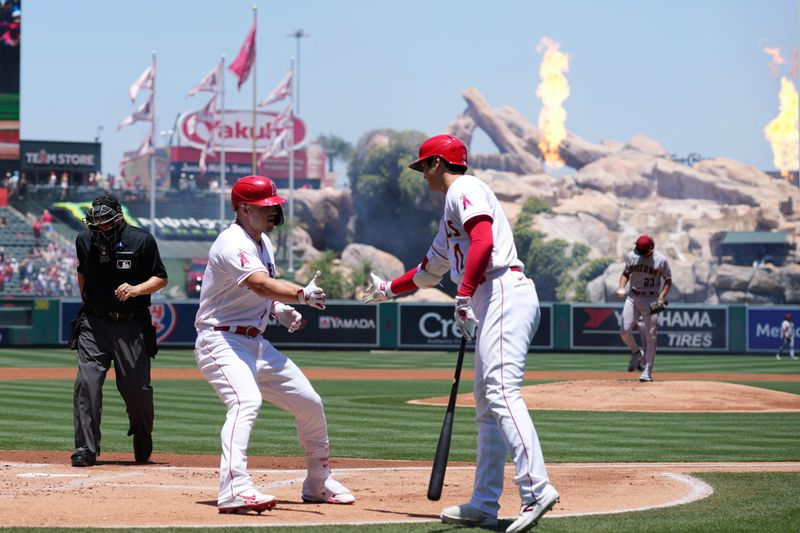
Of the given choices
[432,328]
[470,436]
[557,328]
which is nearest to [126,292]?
[470,436]

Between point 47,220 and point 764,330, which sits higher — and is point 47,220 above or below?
above

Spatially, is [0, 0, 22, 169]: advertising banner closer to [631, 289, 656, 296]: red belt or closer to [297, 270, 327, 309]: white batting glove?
[631, 289, 656, 296]: red belt

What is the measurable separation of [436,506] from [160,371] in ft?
60.5

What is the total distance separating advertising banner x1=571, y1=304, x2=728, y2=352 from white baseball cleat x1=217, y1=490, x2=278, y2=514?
29131 millimetres

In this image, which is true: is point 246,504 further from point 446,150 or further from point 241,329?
point 446,150

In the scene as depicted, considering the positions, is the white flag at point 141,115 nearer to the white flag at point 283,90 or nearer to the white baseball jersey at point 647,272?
the white flag at point 283,90

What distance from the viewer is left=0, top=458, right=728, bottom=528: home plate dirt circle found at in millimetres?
6414

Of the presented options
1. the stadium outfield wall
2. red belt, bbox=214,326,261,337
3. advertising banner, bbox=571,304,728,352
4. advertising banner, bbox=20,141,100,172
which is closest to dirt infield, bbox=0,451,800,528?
red belt, bbox=214,326,261,337

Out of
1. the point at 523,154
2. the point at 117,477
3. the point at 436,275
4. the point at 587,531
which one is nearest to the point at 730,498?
the point at 587,531

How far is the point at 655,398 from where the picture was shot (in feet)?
51.6

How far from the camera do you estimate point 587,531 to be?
597 cm

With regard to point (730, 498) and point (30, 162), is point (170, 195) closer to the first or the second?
point (30, 162)

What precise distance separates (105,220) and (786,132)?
84836 mm

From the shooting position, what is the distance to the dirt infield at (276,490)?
644 cm
